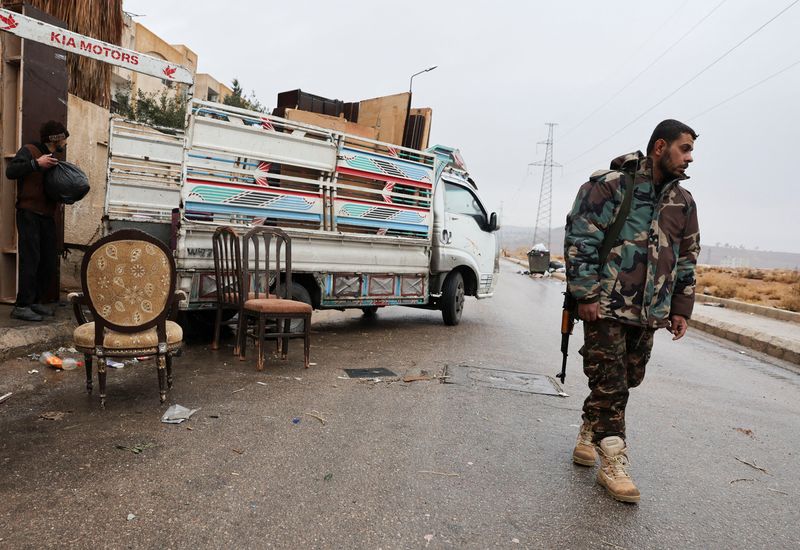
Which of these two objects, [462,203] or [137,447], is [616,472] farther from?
[462,203]

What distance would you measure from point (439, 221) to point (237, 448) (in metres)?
5.46

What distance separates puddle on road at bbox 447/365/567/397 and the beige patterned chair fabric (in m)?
2.63

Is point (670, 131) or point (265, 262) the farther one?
point (265, 262)

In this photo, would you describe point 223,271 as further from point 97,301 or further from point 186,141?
point 97,301

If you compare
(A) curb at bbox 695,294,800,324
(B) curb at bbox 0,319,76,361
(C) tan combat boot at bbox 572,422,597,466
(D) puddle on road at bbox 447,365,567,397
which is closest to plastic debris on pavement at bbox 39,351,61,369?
(B) curb at bbox 0,319,76,361

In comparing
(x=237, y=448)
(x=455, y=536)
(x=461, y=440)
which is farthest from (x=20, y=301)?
(x=455, y=536)

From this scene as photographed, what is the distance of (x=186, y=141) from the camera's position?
5.71 meters

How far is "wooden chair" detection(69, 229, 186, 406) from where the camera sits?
3895 mm

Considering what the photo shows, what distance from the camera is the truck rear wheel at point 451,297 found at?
28.1 feet

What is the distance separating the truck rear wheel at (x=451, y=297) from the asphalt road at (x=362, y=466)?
115 inches

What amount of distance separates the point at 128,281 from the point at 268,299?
1.80m

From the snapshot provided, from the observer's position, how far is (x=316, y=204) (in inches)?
261

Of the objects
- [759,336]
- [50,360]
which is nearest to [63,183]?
[50,360]

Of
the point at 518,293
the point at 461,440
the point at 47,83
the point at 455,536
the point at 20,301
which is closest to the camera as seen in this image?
the point at 455,536
